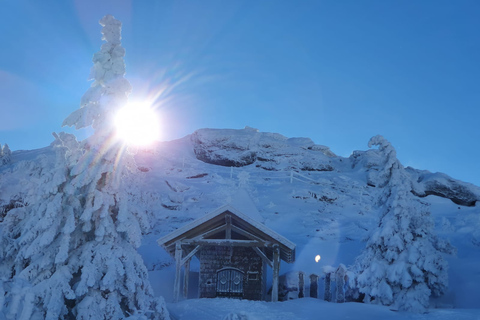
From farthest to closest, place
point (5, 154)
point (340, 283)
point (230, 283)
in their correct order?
point (5, 154), point (230, 283), point (340, 283)

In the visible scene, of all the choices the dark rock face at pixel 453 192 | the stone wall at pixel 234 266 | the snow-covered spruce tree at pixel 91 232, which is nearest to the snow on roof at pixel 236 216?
the stone wall at pixel 234 266

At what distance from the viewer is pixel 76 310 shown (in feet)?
30.7

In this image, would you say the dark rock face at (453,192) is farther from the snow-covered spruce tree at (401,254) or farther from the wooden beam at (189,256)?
the wooden beam at (189,256)

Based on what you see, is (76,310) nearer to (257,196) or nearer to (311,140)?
(257,196)

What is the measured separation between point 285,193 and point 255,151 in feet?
48.2

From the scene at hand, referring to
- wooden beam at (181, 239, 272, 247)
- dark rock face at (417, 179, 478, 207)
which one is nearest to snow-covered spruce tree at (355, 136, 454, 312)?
wooden beam at (181, 239, 272, 247)

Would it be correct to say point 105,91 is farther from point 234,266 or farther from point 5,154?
point 5,154

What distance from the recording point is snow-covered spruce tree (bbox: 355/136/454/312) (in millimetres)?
14188

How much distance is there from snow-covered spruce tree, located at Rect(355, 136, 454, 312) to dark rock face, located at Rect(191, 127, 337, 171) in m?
36.0

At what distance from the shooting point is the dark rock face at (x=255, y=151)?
177ft

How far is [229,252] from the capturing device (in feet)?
62.6

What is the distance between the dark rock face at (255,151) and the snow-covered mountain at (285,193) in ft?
0.47

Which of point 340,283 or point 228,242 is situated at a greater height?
point 228,242

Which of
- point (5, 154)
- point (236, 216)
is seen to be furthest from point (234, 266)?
point (5, 154)
